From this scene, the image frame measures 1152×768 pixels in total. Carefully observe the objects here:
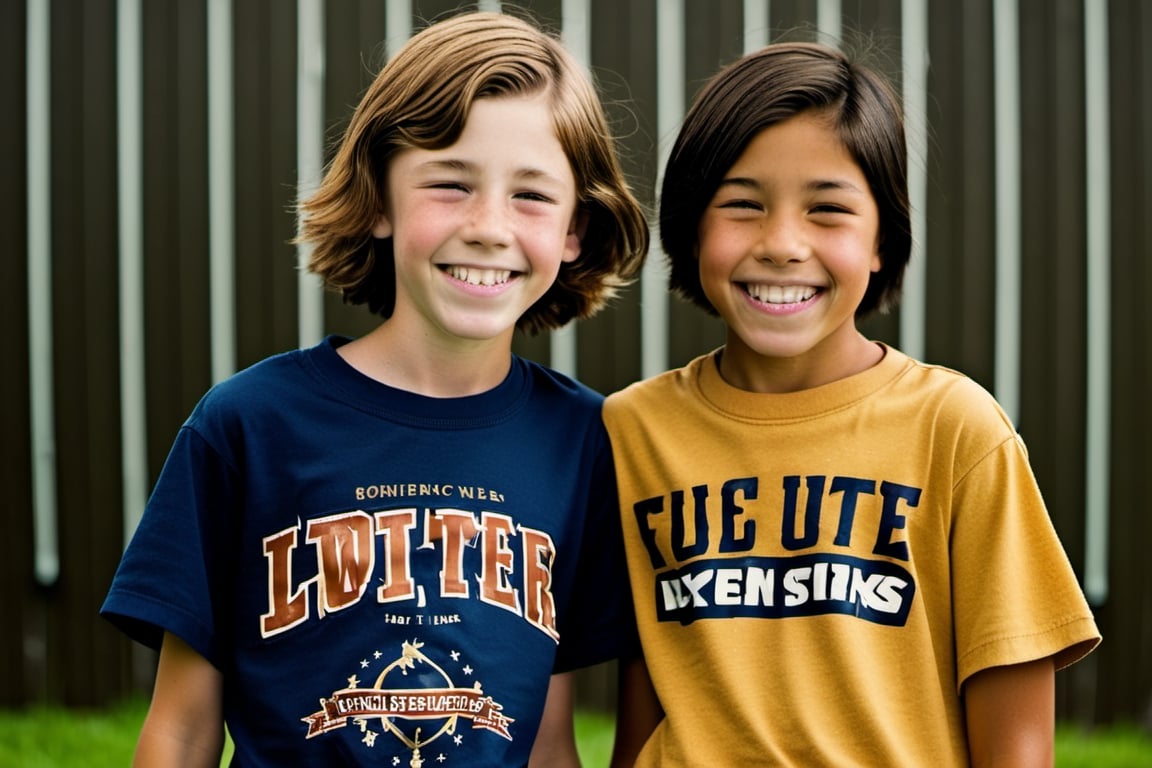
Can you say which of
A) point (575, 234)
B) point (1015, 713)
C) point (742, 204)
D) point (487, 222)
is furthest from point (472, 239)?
point (1015, 713)

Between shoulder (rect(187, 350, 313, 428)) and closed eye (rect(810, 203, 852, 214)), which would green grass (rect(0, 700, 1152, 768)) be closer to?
shoulder (rect(187, 350, 313, 428))

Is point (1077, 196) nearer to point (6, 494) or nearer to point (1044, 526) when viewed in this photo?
point (1044, 526)

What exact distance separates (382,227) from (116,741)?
2133 mm

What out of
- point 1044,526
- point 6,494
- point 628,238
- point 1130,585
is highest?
point 628,238

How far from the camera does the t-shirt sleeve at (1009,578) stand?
1893 millimetres

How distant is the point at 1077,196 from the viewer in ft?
13.0

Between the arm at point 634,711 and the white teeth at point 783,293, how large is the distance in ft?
2.02

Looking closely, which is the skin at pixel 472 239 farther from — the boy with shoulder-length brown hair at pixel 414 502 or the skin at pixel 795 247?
the skin at pixel 795 247

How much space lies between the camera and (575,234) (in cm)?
228

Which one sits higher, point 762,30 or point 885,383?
point 762,30

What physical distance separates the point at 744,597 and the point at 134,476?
8.44 ft

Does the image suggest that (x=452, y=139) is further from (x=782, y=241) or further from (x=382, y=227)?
(x=782, y=241)

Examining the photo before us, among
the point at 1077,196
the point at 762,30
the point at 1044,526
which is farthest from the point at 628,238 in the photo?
the point at 1077,196

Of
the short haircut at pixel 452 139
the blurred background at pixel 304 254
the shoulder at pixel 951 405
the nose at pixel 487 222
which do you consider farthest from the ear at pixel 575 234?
the blurred background at pixel 304 254
